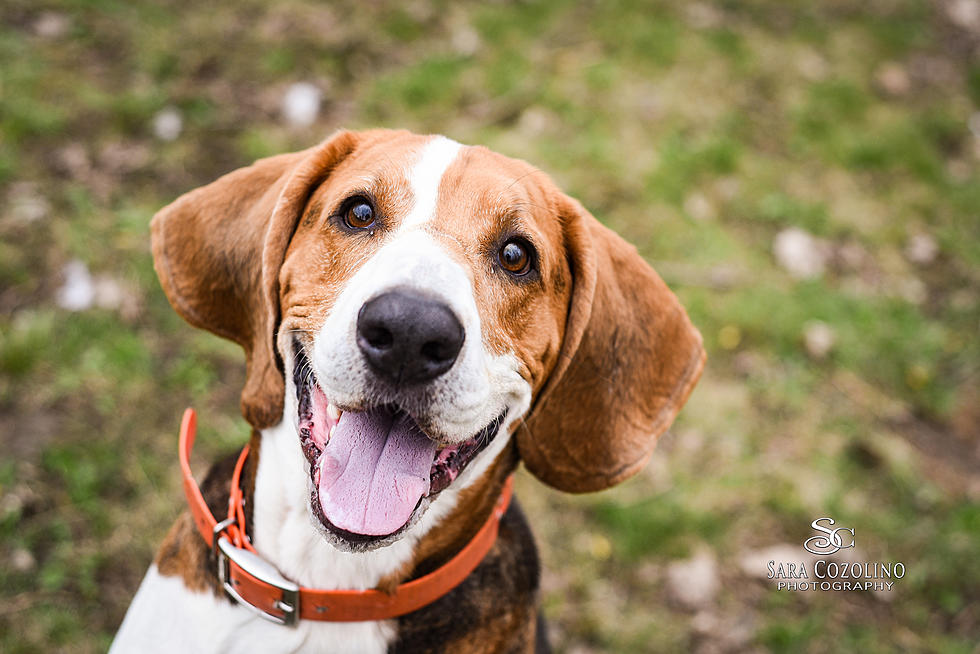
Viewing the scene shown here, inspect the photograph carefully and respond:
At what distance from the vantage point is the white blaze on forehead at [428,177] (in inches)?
105

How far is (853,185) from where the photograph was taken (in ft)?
24.1

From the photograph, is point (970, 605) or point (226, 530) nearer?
point (226, 530)

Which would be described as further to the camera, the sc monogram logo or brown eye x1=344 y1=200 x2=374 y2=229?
the sc monogram logo

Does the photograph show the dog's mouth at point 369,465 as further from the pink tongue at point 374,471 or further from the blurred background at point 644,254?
the blurred background at point 644,254

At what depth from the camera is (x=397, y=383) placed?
2260mm

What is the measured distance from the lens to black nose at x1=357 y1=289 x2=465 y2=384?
6.99 feet

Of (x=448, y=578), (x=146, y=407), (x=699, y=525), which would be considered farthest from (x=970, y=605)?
(x=146, y=407)

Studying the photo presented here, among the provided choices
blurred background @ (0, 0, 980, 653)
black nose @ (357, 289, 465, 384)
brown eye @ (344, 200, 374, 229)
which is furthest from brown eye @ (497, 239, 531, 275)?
blurred background @ (0, 0, 980, 653)

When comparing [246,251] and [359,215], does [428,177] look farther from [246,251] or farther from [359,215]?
[246,251]

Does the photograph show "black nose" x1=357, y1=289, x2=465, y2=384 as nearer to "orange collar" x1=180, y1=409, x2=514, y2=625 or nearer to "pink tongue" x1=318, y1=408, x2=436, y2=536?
"pink tongue" x1=318, y1=408, x2=436, y2=536

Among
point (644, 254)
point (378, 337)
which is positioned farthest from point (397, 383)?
point (644, 254)

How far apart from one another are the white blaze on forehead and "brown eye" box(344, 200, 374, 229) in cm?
14

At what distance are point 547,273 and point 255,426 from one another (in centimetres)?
118

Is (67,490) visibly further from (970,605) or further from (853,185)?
(853,185)
